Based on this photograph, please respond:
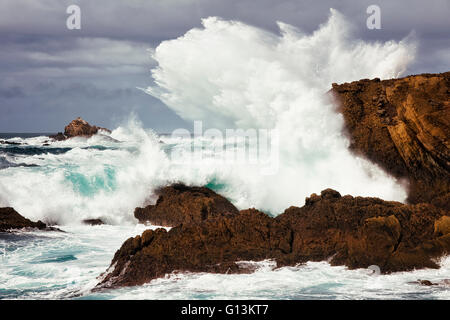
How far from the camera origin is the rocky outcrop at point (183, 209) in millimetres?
12398

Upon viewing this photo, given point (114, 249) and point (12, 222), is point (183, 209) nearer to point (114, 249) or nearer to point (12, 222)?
point (114, 249)

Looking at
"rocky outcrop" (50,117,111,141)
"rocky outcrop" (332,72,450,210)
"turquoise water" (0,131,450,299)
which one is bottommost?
"turquoise water" (0,131,450,299)

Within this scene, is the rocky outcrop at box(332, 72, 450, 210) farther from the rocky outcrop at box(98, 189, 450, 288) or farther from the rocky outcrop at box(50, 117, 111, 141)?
the rocky outcrop at box(50, 117, 111, 141)

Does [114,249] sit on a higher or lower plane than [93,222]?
lower

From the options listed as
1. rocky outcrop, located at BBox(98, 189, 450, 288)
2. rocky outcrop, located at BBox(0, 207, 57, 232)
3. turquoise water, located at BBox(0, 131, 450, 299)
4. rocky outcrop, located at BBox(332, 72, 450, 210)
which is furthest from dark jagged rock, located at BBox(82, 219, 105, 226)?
rocky outcrop, located at BBox(332, 72, 450, 210)

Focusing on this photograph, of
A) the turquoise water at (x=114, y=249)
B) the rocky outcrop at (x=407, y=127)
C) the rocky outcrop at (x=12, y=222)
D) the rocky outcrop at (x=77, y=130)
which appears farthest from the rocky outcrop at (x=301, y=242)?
the rocky outcrop at (x=77, y=130)

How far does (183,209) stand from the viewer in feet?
41.4

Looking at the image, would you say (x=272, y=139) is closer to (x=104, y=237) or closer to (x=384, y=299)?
(x=104, y=237)

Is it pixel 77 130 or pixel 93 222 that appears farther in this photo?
pixel 77 130

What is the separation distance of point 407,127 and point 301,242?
4.58 m

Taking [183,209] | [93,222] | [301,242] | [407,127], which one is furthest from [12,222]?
[407,127]

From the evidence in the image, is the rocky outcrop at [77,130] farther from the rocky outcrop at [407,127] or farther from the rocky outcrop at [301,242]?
the rocky outcrop at [301,242]

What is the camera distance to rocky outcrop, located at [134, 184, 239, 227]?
1240cm

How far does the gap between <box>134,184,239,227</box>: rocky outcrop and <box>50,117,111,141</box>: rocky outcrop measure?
40305 millimetres
